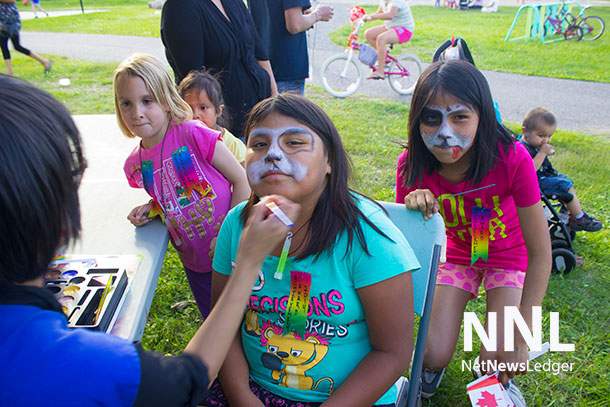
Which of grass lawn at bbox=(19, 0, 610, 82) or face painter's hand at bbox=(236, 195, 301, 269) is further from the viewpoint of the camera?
grass lawn at bbox=(19, 0, 610, 82)

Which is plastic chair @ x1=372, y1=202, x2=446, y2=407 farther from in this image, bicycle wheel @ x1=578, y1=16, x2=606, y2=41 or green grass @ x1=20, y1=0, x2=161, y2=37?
A: bicycle wheel @ x1=578, y1=16, x2=606, y2=41

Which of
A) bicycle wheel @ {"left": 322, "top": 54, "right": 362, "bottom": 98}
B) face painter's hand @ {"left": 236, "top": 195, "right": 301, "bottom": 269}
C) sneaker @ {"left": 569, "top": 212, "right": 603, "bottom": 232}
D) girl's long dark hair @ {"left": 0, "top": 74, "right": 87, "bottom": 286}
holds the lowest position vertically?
sneaker @ {"left": 569, "top": 212, "right": 603, "bottom": 232}

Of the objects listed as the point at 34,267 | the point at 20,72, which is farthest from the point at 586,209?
the point at 20,72

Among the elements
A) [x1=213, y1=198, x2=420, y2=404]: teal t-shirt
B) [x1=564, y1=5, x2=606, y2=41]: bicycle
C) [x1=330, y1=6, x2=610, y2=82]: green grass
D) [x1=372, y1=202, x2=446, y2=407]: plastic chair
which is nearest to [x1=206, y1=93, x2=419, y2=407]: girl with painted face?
[x1=213, y1=198, x2=420, y2=404]: teal t-shirt

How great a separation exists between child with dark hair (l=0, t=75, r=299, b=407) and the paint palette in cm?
38

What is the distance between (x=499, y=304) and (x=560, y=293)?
117 cm

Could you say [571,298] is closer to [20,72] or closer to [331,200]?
[331,200]

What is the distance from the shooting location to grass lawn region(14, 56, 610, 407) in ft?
7.65

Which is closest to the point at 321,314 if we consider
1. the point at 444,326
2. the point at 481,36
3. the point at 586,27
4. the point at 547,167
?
the point at 444,326

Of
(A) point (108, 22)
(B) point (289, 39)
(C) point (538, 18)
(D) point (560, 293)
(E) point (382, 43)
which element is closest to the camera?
(D) point (560, 293)

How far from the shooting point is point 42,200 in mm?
866

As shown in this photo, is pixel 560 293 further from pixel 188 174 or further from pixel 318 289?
pixel 188 174

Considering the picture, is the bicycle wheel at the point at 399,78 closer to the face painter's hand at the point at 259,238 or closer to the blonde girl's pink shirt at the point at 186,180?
the blonde girl's pink shirt at the point at 186,180

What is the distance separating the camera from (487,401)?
1.80 meters
